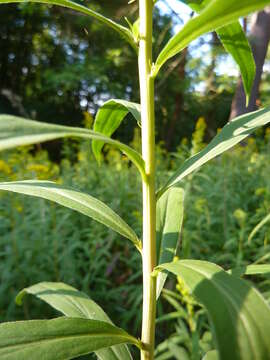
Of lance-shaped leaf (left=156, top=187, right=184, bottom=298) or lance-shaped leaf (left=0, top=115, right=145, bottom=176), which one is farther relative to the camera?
lance-shaped leaf (left=156, top=187, right=184, bottom=298)

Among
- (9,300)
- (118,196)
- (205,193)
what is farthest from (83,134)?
(205,193)

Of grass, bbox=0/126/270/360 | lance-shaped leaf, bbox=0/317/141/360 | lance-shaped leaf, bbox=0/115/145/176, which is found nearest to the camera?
lance-shaped leaf, bbox=0/115/145/176

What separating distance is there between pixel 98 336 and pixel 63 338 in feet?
0.12

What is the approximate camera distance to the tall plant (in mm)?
260

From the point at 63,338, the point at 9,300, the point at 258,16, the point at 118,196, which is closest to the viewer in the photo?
the point at 63,338

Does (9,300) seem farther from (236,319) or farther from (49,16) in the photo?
(49,16)

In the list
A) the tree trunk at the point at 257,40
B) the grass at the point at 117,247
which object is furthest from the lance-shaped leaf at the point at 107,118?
the tree trunk at the point at 257,40

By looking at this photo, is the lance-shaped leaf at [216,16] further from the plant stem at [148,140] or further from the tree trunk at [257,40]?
the tree trunk at [257,40]

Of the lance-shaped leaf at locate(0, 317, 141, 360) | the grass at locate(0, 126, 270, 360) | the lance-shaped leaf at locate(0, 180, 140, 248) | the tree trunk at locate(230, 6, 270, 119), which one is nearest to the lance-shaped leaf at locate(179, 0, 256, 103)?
the lance-shaped leaf at locate(0, 180, 140, 248)

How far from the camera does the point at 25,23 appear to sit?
9.48 meters

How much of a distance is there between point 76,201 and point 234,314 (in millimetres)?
257

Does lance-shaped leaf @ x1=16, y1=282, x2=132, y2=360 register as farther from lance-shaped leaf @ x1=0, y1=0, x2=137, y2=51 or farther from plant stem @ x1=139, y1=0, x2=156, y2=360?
lance-shaped leaf @ x1=0, y1=0, x2=137, y2=51

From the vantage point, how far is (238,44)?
0.46 meters

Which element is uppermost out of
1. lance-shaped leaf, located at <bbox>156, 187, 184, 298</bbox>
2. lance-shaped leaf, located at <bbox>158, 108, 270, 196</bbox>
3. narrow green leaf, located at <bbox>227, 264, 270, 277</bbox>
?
lance-shaped leaf, located at <bbox>158, 108, 270, 196</bbox>
